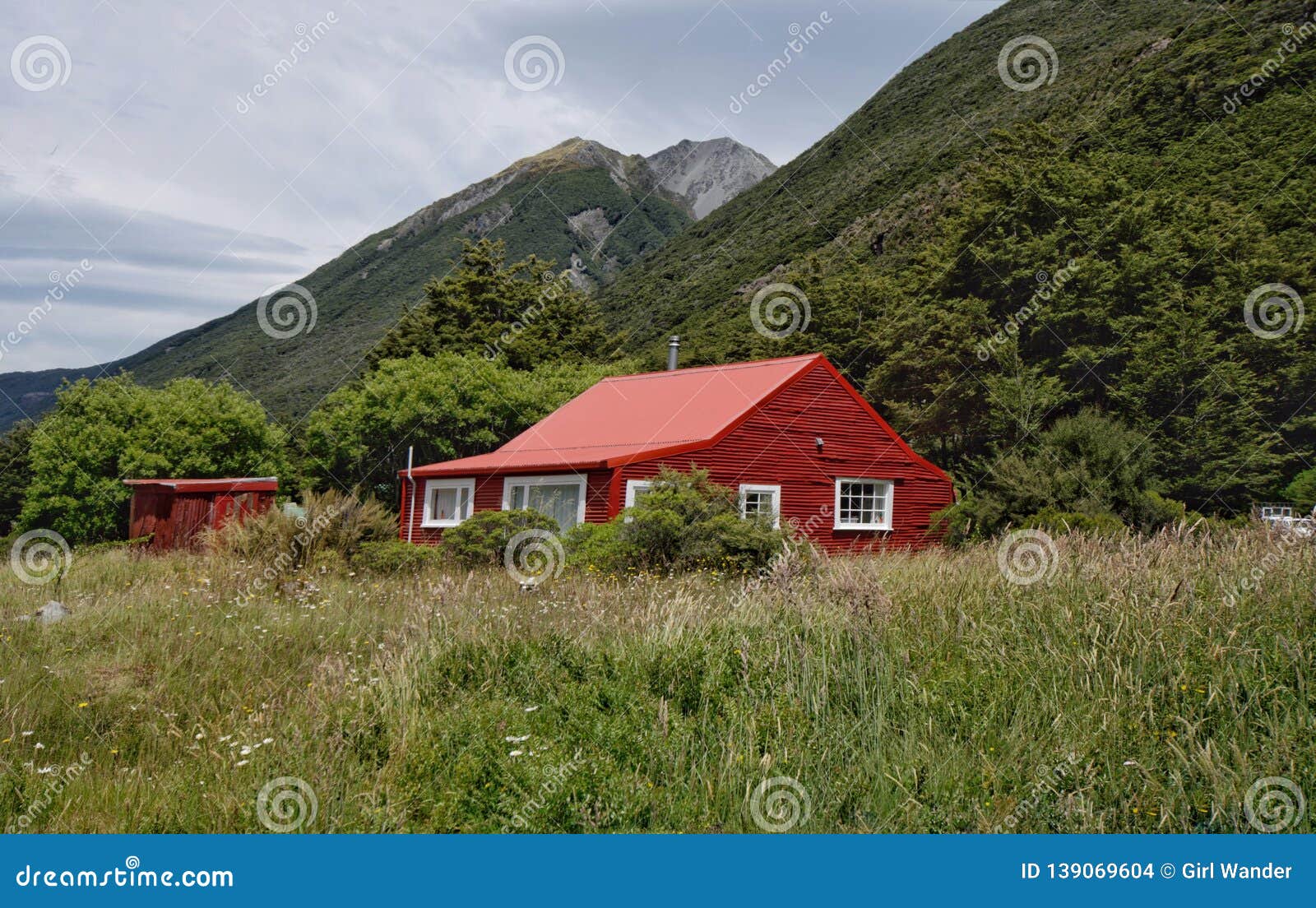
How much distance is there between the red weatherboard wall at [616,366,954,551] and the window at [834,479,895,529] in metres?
0.18

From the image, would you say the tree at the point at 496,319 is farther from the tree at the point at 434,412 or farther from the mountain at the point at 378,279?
the mountain at the point at 378,279

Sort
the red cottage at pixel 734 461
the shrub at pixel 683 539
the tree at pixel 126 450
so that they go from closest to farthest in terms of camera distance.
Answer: the shrub at pixel 683 539 → the red cottage at pixel 734 461 → the tree at pixel 126 450

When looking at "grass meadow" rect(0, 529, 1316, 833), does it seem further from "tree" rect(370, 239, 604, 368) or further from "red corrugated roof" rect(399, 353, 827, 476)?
"tree" rect(370, 239, 604, 368)

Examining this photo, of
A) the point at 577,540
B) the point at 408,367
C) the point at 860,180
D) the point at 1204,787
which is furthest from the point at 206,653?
the point at 860,180

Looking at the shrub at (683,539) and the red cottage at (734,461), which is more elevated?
the red cottage at (734,461)

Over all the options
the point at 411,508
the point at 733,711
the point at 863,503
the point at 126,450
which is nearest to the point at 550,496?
the point at 411,508

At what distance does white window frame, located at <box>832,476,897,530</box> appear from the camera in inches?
989

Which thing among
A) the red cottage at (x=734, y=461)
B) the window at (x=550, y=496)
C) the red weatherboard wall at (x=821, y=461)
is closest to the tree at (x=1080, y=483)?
the red cottage at (x=734, y=461)

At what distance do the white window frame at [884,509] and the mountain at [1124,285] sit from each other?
295 cm

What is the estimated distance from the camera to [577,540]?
17.6 metres

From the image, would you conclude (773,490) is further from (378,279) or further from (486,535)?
(378,279)

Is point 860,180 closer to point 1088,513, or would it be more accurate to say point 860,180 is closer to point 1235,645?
point 1088,513

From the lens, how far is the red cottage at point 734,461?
2222cm

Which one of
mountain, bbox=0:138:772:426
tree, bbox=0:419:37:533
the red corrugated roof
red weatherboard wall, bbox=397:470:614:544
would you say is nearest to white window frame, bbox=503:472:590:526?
red weatherboard wall, bbox=397:470:614:544
